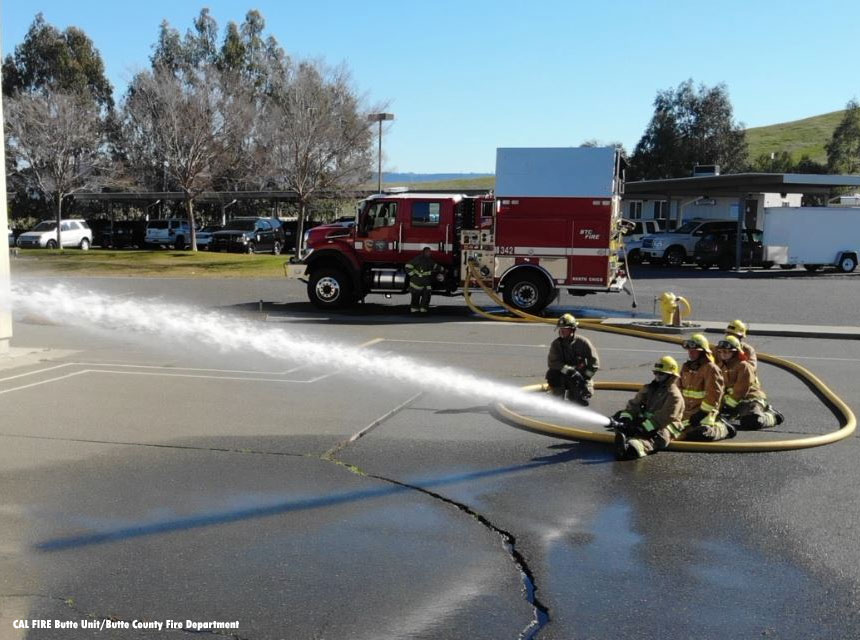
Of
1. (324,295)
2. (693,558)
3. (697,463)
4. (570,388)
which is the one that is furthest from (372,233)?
(693,558)

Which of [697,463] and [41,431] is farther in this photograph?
[41,431]

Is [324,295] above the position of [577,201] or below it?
below

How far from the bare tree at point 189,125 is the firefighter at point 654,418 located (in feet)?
105

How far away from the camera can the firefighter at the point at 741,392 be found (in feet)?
26.8

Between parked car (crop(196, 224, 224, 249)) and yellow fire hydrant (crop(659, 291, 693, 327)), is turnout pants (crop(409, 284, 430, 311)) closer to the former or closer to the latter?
yellow fire hydrant (crop(659, 291, 693, 327))

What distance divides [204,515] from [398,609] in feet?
6.46

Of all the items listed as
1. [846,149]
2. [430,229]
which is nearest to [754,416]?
[430,229]

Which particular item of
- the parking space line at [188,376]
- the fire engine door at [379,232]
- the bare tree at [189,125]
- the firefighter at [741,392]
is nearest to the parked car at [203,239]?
the bare tree at [189,125]

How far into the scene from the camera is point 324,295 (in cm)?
1869

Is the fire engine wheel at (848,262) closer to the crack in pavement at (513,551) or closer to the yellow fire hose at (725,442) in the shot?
the yellow fire hose at (725,442)

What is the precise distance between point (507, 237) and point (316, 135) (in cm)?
1716

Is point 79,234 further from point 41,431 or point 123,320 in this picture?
point 41,431

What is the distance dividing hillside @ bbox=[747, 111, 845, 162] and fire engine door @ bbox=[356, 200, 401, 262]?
108 metres

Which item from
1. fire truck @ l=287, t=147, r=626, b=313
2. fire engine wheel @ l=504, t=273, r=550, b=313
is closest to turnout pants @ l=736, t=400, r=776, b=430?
fire truck @ l=287, t=147, r=626, b=313
